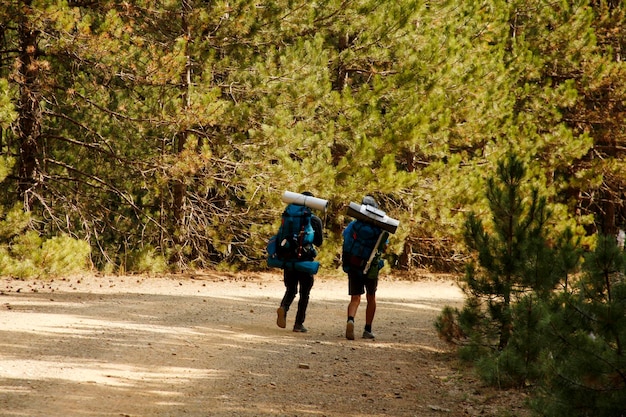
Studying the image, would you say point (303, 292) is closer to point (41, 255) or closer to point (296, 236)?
point (296, 236)

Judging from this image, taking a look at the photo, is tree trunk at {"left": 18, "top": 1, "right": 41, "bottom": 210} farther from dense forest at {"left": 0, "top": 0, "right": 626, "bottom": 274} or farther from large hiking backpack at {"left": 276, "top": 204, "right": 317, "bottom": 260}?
large hiking backpack at {"left": 276, "top": 204, "right": 317, "bottom": 260}

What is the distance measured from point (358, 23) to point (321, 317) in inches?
350

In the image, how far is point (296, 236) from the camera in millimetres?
10422

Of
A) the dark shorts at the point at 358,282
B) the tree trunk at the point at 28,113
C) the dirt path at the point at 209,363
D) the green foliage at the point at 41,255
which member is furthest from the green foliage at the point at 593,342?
the tree trunk at the point at 28,113

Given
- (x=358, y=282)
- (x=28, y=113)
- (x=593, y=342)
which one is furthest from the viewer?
(x=28, y=113)

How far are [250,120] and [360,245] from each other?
26.5 ft

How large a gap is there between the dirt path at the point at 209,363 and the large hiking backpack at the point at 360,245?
105 centimetres

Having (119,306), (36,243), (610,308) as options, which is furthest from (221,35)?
(610,308)

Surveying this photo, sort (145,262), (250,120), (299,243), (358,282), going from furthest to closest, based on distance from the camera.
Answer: (250,120), (145,262), (299,243), (358,282)

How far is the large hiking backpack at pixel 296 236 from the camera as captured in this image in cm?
1041

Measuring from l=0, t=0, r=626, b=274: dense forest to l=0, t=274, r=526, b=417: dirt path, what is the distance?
365 cm

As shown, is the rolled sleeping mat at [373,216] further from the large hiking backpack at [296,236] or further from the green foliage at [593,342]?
the green foliage at [593,342]

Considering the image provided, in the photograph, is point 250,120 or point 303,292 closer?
point 303,292

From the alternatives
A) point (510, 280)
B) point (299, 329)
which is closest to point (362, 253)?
point (299, 329)
